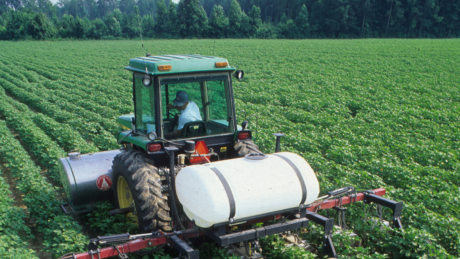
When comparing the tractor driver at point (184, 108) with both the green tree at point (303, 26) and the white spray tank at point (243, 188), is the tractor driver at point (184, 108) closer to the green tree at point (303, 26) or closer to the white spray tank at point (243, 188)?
the white spray tank at point (243, 188)

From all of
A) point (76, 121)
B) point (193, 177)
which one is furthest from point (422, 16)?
point (193, 177)

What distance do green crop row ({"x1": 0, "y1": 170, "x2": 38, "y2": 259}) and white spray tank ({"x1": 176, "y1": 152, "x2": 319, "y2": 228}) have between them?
2.38 m

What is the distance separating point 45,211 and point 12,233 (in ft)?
2.27

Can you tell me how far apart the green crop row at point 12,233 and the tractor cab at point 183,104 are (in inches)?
77.0

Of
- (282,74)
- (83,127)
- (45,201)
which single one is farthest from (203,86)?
(282,74)

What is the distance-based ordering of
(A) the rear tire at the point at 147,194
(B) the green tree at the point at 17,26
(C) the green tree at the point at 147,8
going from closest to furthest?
(A) the rear tire at the point at 147,194
(B) the green tree at the point at 17,26
(C) the green tree at the point at 147,8

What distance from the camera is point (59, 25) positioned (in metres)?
86.3

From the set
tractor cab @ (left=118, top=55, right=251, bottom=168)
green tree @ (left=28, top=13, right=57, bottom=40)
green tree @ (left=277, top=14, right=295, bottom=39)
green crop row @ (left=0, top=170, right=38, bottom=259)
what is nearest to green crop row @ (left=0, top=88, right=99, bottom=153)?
green crop row @ (left=0, top=170, right=38, bottom=259)

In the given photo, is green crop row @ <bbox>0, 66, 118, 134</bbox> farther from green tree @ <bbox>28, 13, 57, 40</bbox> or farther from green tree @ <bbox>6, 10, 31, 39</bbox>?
green tree @ <bbox>6, 10, 31, 39</bbox>

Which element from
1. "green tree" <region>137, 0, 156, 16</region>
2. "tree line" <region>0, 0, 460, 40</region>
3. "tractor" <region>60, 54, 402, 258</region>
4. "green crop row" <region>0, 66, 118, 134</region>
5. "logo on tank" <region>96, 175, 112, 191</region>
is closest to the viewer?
"tractor" <region>60, 54, 402, 258</region>

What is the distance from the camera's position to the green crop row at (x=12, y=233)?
477 cm

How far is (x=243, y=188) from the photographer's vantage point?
12.6 ft

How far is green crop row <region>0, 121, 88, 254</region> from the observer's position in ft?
16.9

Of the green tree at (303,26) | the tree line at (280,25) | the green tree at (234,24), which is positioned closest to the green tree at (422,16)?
the tree line at (280,25)
